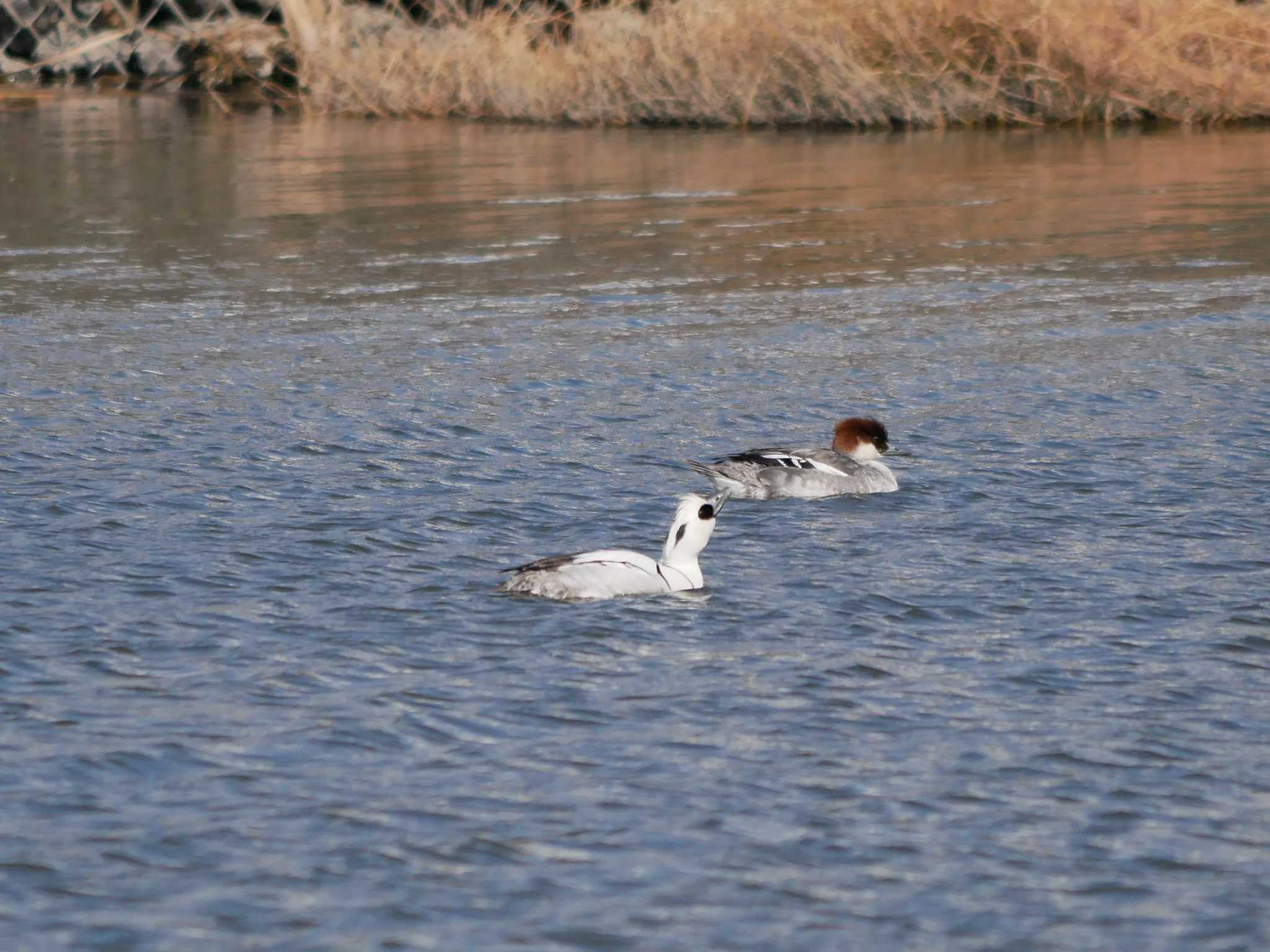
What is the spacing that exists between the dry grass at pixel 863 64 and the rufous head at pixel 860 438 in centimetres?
2047

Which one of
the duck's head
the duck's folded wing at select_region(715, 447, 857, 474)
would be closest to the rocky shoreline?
the duck's folded wing at select_region(715, 447, 857, 474)

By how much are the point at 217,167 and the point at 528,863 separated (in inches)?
926

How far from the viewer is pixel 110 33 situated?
46719 mm

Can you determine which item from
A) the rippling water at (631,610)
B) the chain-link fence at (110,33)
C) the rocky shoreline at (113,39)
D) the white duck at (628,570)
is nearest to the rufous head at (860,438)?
the rippling water at (631,610)

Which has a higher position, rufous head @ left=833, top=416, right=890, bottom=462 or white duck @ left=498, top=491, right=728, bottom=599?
rufous head @ left=833, top=416, right=890, bottom=462

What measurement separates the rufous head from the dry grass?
20470mm

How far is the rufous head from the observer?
1076 cm

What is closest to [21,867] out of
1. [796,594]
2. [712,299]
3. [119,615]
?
[119,615]

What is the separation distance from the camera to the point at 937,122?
32.0 m

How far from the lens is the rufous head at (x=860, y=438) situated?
1076 centimetres

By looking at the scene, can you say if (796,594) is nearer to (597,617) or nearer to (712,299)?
(597,617)

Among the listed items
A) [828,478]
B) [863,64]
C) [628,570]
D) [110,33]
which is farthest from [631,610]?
[110,33]

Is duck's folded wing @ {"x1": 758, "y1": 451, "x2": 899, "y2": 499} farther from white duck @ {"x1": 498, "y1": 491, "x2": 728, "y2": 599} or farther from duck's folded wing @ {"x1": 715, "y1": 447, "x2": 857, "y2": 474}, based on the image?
white duck @ {"x1": 498, "y1": 491, "x2": 728, "y2": 599}

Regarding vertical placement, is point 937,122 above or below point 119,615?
above
